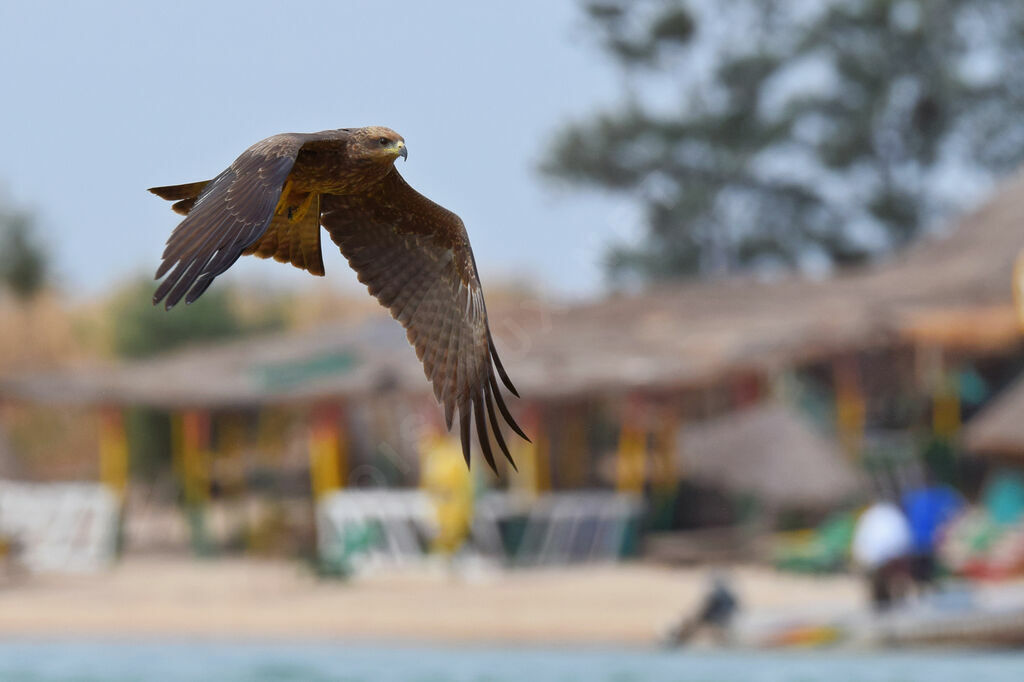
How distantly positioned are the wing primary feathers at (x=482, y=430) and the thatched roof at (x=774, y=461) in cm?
1039

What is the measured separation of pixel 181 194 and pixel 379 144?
30.4 inches

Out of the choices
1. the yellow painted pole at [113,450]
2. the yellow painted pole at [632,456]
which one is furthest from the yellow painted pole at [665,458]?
the yellow painted pole at [113,450]

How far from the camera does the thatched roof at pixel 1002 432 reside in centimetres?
1709

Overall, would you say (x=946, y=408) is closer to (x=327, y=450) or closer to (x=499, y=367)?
(x=327, y=450)

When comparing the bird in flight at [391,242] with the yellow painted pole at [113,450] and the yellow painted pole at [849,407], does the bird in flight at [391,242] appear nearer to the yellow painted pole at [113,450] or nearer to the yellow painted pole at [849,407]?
the yellow painted pole at [849,407]

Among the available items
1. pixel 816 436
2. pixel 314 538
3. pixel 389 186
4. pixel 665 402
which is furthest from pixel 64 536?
pixel 389 186

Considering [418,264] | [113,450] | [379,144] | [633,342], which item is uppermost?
[379,144]

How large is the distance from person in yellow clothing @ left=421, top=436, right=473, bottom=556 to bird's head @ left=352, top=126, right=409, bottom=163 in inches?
427

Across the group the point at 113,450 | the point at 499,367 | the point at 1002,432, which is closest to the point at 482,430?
the point at 499,367

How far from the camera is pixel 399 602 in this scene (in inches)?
630

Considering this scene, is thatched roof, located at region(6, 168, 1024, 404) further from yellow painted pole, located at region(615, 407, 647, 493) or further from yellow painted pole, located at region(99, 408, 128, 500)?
yellow painted pole, located at region(615, 407, 647, 493)

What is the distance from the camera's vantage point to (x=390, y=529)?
1903cm

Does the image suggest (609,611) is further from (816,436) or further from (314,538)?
(314,538)

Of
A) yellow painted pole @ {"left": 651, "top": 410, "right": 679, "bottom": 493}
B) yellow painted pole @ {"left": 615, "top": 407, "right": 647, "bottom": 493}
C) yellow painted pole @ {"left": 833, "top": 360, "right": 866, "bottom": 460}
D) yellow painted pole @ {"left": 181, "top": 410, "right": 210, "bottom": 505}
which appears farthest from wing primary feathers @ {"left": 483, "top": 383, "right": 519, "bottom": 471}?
yellow painted pole @ {"left": 181, "top": 410, "right": 210, "bottom": 505}
